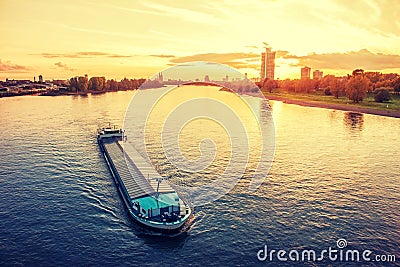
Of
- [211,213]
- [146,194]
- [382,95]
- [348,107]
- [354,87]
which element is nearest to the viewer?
[211,213]

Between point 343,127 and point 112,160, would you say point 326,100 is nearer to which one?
point 343,127

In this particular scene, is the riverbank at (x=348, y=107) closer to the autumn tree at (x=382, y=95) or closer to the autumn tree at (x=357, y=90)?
the autumn tree at (x=357, y=90)

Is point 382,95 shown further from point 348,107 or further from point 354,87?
point 348,107

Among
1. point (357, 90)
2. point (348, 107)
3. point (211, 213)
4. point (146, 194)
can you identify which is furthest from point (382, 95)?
point (146, 194)

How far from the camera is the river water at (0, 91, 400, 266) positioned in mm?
27516

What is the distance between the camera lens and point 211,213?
3409cm

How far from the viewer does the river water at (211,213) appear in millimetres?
27516

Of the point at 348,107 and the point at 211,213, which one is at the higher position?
the point at 348,107

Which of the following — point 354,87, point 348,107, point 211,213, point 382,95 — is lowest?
point 211,213

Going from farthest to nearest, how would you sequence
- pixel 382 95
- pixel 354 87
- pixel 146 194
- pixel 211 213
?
1. pixel 354 87
2. pixel 382 95
3. pixel 146 194
4. pixel 211 213

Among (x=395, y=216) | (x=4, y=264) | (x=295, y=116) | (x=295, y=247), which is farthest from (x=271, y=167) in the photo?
(x=295, y=116)

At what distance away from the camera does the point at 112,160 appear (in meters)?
50.8

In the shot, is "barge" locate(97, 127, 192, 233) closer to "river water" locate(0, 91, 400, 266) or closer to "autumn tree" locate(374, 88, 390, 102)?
"river water" locate(0, 91, 400, 266)

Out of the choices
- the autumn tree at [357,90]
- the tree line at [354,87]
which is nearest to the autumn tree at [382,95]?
the tree line at [354,87]
